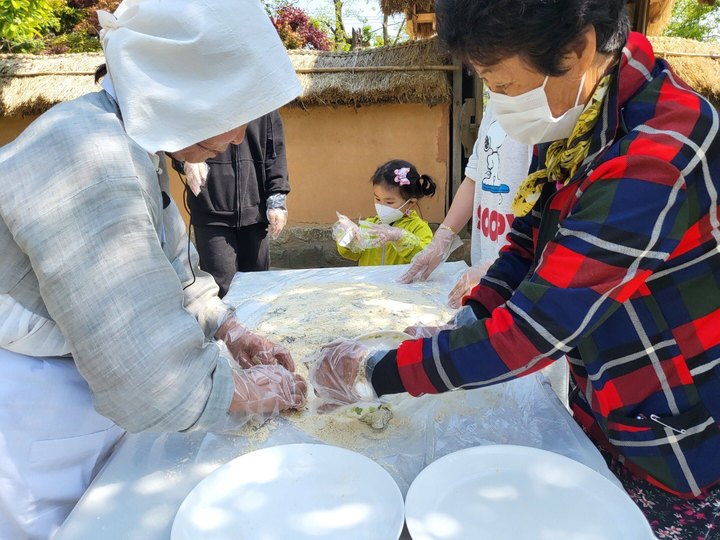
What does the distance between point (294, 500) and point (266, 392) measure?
336mm

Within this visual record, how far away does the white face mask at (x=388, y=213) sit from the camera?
11.4ft

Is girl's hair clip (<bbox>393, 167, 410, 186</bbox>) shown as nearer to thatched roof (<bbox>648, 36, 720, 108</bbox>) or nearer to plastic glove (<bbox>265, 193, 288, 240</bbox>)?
plastic glove (<bbox>265, 193, 288, 240</bbox>)

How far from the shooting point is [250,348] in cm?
165

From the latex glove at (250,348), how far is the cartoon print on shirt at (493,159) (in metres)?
1.36

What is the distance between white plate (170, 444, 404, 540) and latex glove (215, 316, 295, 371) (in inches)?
17.2

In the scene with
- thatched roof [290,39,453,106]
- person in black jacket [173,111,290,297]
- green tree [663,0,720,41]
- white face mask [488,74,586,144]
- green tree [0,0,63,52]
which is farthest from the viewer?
green tree [663,0,720,41]

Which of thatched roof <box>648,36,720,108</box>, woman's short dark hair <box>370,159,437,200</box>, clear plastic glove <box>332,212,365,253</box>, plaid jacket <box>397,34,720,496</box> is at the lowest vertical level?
clear plastic glove <box>332,212,365,253</box>

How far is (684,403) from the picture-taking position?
1.08 m

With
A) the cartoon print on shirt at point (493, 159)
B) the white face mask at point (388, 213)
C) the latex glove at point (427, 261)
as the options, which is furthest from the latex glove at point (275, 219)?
the cartoon print on shirt at point (493, 159)

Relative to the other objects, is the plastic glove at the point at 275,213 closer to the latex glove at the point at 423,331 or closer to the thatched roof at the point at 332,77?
the latex glove at the point at 423,331

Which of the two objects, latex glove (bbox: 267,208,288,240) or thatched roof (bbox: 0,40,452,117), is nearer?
latex glove (bbox: 267,208,288,240)

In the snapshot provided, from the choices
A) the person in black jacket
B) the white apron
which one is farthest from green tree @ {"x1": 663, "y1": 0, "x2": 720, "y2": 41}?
the white apron

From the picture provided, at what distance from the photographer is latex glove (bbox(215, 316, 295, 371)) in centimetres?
161

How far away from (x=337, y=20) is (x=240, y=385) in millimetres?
13752
